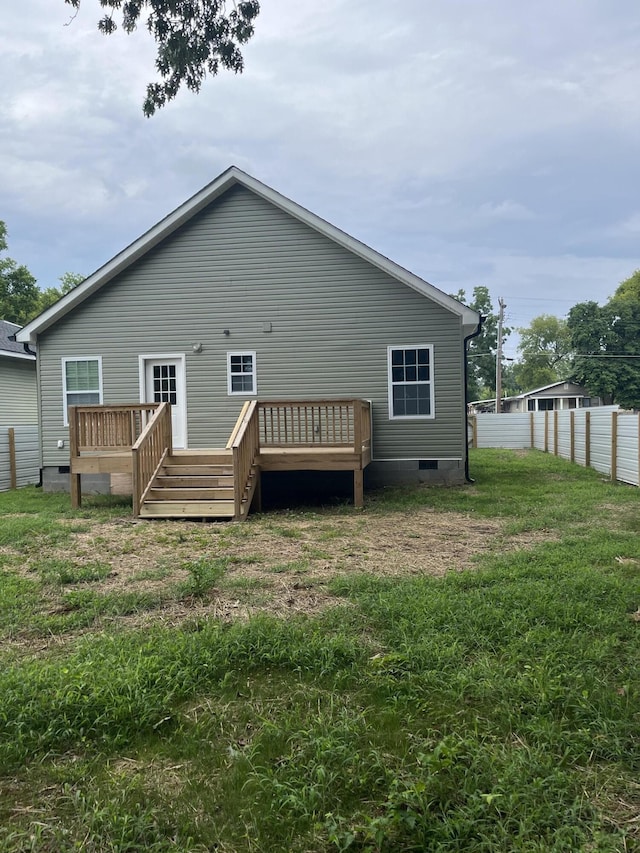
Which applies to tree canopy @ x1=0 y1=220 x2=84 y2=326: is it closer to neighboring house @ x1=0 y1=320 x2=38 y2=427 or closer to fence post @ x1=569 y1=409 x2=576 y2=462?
neighboring house @ x1=0 y1=320 x2=38 y2=427

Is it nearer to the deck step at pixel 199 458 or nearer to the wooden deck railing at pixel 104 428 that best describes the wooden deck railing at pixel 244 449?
the deck step at pixel 199 458

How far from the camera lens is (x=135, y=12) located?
491 cm

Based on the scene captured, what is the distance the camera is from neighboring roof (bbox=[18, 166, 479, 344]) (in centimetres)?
1034

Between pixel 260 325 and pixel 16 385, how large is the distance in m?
8.78

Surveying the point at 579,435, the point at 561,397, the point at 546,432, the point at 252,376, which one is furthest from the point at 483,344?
the point at 252,376

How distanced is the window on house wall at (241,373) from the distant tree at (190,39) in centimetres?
597

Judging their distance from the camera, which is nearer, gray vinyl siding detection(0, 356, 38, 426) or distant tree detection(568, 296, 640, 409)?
gray vinyl siding detection(0, 356, 38, 426)

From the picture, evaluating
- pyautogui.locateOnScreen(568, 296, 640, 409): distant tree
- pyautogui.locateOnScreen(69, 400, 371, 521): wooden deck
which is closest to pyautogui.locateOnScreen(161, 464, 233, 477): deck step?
pyautogui.locateOnScreen(69, 400, 371, 521): wooden deck

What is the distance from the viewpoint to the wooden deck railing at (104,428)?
8.80m

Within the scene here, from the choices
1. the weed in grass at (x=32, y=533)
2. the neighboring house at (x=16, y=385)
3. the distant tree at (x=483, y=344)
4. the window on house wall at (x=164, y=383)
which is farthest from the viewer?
the distant tree at (x=483, y=344)

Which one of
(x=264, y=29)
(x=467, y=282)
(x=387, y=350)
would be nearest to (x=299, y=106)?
(x=387, y=350)

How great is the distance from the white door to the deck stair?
2.25 m

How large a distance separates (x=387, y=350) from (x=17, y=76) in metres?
7.13

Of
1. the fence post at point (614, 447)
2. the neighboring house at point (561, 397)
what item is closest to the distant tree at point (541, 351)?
the neighboring house at point (561, 397)
